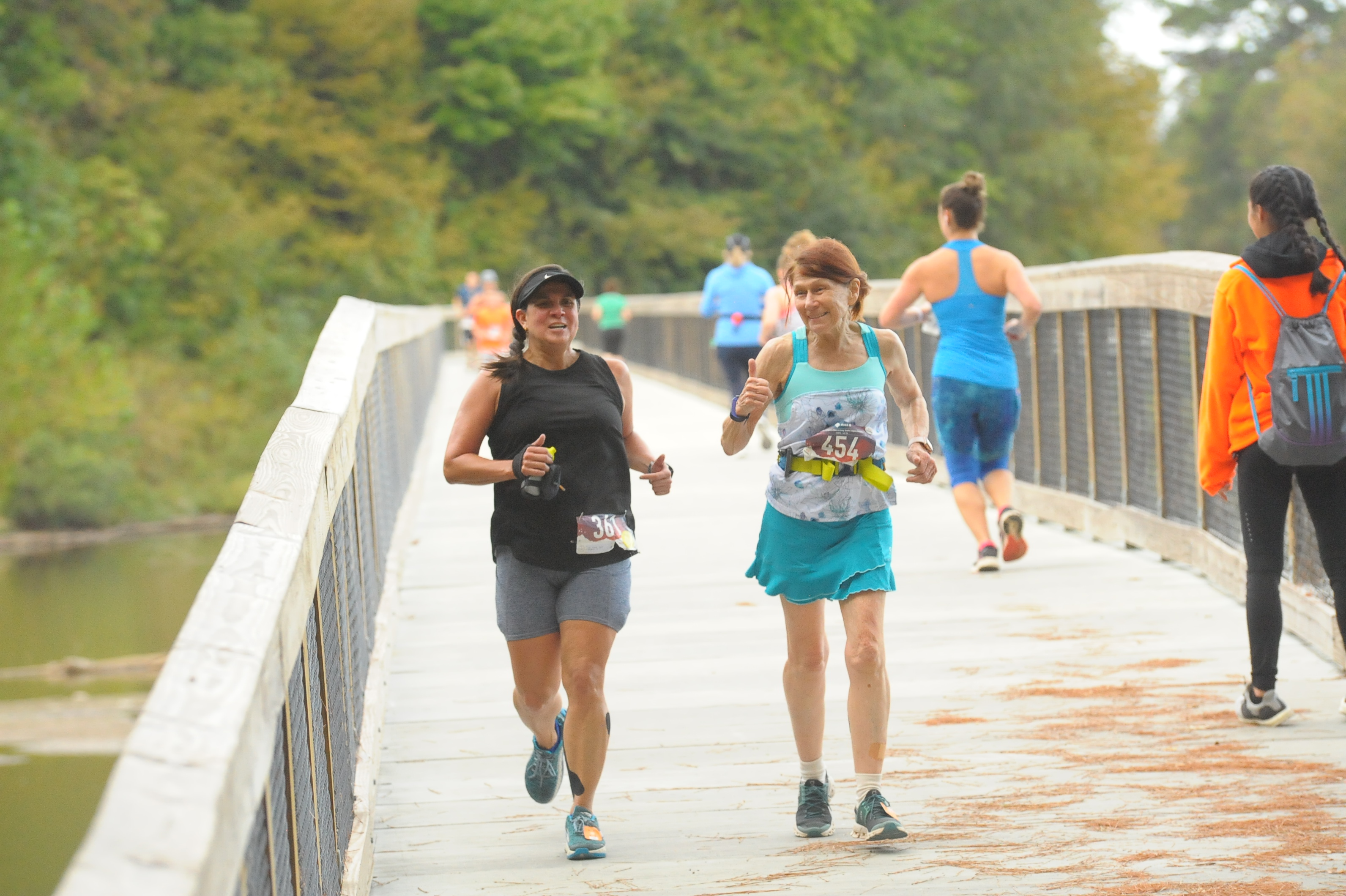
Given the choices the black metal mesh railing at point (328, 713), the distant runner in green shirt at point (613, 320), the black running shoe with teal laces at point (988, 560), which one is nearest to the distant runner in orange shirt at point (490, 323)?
the distant runner in green shirt at point (613, 320)

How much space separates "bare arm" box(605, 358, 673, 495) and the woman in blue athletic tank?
3667 millimetres

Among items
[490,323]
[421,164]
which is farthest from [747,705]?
[421,164]

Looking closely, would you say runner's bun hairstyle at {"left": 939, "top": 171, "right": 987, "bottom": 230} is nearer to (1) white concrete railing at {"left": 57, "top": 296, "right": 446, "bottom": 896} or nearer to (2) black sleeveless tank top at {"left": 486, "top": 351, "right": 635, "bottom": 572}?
(1) white concrete railing at {"left": 57, "top": 296, "right": 446, "bottom": 896}

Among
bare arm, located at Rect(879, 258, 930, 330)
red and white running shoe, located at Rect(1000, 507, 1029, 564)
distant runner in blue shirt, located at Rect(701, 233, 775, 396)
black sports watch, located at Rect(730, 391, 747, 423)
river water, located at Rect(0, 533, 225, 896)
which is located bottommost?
river water, located at Rect(0, 533, 225, 896)

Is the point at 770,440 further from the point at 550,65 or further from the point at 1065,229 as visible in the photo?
the point at 1065,229

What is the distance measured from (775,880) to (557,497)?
1.06 m

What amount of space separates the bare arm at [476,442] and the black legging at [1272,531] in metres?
2.23

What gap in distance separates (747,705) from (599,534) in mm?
1891

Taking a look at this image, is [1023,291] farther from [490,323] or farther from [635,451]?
[490,323]

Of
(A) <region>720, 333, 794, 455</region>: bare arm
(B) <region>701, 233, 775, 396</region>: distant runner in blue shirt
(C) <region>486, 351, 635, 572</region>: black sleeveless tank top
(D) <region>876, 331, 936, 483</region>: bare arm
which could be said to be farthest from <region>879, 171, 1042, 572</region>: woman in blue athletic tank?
(B) <region>701, 233, 775, 396</region>: distant runner in blue shirt

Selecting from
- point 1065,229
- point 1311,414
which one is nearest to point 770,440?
point 1311,414

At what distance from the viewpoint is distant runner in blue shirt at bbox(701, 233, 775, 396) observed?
15195 millimetres

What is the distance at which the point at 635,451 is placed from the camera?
491 centimetres

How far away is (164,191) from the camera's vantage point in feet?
160
